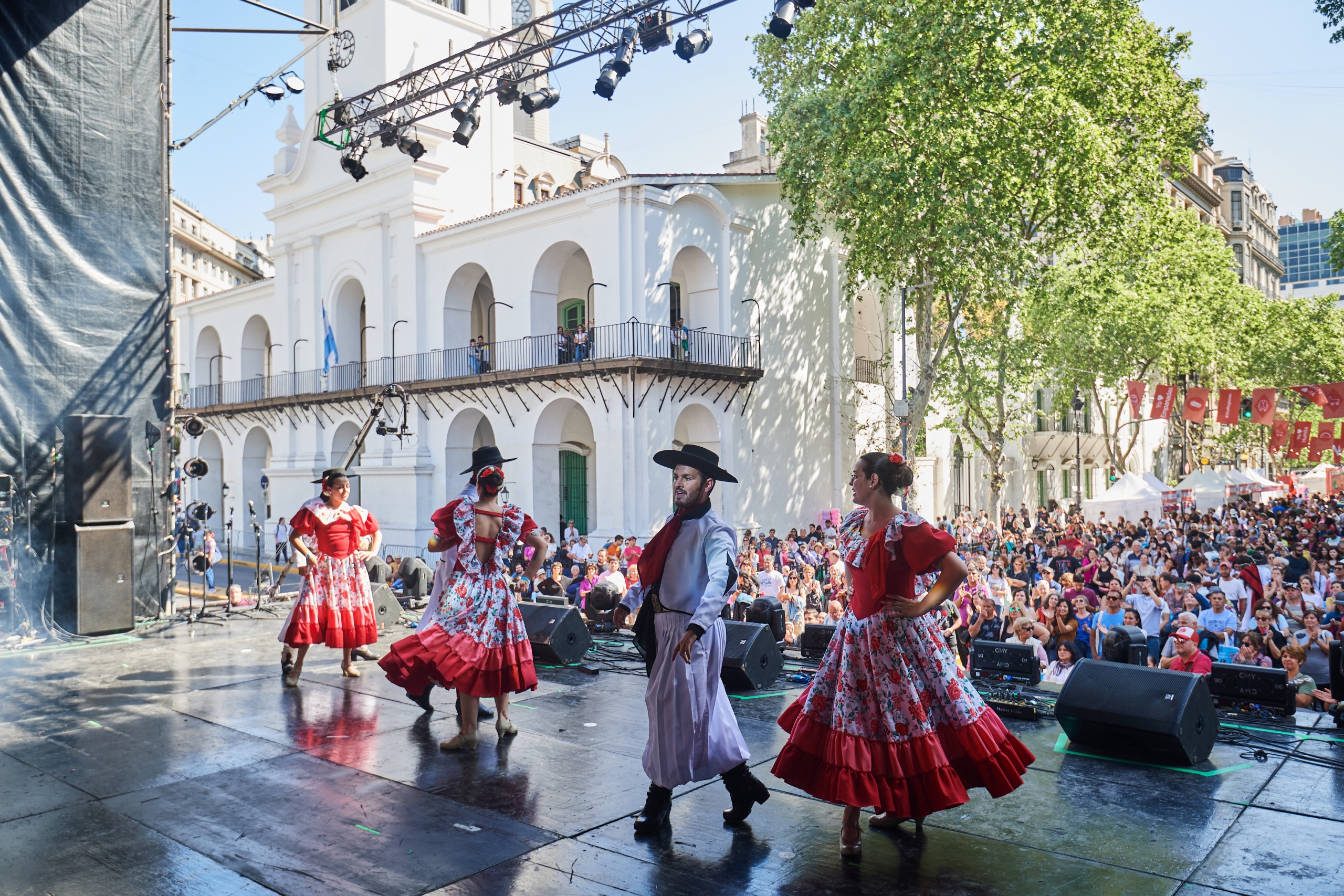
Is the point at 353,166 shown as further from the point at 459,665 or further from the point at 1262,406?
the point at 1262,406

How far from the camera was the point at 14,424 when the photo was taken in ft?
36.6

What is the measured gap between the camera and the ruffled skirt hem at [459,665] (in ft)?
20.3

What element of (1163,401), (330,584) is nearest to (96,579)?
(330,584)

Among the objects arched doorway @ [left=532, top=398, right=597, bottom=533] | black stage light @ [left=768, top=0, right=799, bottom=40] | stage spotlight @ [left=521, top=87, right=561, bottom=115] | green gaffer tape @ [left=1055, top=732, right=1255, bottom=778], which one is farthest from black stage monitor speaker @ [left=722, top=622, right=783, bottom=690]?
arched doorway @ [left=532, top=398, right=597, bottom=533]

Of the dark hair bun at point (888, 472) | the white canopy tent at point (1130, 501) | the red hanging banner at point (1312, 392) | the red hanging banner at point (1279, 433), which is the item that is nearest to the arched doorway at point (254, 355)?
the white canopy tent at point (1130, 501)

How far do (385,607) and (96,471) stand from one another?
11.7 feet

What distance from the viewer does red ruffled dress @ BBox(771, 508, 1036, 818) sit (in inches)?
172

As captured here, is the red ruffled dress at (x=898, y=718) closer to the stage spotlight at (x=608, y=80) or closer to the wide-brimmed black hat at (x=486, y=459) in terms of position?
the wide-brimmed black hat at (x=486, y=459)

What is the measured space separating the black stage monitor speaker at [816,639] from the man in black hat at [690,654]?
394 centimetres

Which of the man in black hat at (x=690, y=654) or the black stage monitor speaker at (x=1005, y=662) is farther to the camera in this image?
the black stage monitor speaker at (x=1005, y=662)

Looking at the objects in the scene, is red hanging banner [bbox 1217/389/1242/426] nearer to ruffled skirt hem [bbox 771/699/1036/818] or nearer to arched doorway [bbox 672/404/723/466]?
arched doorway [bbox 672/404/723/466]

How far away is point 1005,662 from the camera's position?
311 inches

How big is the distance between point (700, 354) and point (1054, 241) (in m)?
8.31

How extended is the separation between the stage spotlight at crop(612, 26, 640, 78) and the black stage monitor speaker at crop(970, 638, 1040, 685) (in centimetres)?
930
